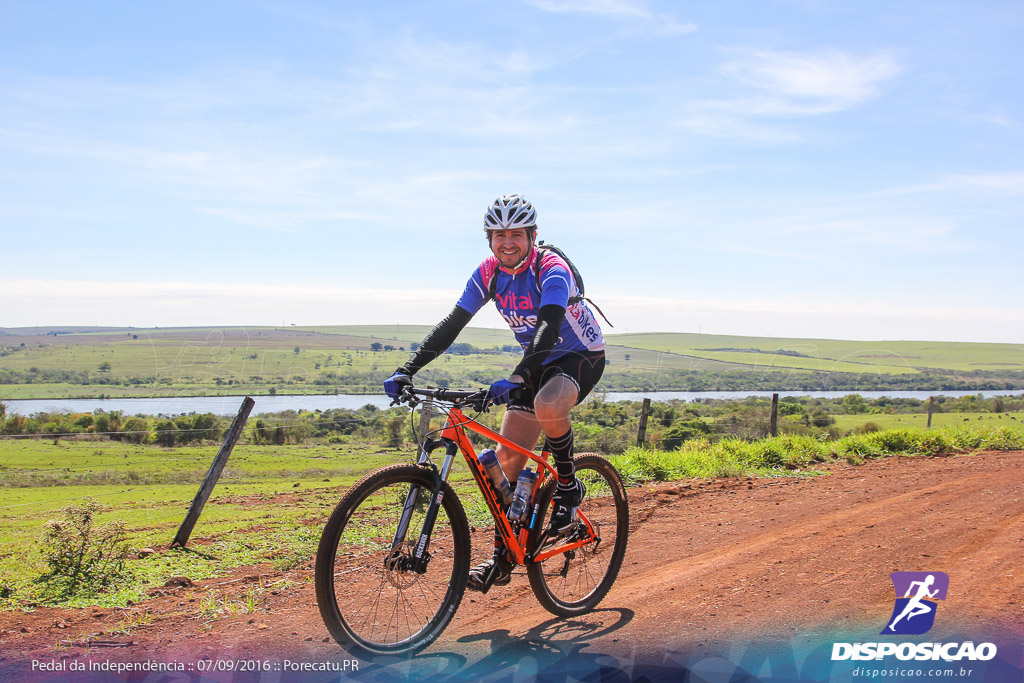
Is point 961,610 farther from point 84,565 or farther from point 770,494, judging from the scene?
point 84,565

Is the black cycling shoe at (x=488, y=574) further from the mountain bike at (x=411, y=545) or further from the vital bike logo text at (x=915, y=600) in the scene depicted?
the vital bike logo text at (x=915, y=600)

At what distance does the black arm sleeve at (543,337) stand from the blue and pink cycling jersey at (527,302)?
0.18 m

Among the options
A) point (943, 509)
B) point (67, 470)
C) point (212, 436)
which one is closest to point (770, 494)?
point (943, 509)

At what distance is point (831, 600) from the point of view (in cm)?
462

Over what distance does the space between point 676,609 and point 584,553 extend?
29.9 inches

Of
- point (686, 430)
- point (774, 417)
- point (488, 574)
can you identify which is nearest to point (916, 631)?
point (488, 574)

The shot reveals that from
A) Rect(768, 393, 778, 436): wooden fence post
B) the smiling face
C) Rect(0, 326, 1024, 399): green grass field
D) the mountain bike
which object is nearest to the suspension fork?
the mountain bike

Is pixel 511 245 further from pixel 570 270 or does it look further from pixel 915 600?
pixel 915 600

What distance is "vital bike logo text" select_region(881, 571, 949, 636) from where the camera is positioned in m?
4.09

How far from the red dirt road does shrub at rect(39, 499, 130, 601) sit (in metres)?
0.52

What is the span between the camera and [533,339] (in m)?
4.16

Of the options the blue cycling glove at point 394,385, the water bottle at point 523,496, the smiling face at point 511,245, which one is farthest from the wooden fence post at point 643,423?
the blue cycling glove at point 394,385

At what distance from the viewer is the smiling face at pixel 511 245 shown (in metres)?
4.38

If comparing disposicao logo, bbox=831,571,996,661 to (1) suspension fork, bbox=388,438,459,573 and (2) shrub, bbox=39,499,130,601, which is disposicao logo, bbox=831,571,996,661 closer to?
(1) suspension fork, bbox=388,438,459,573
